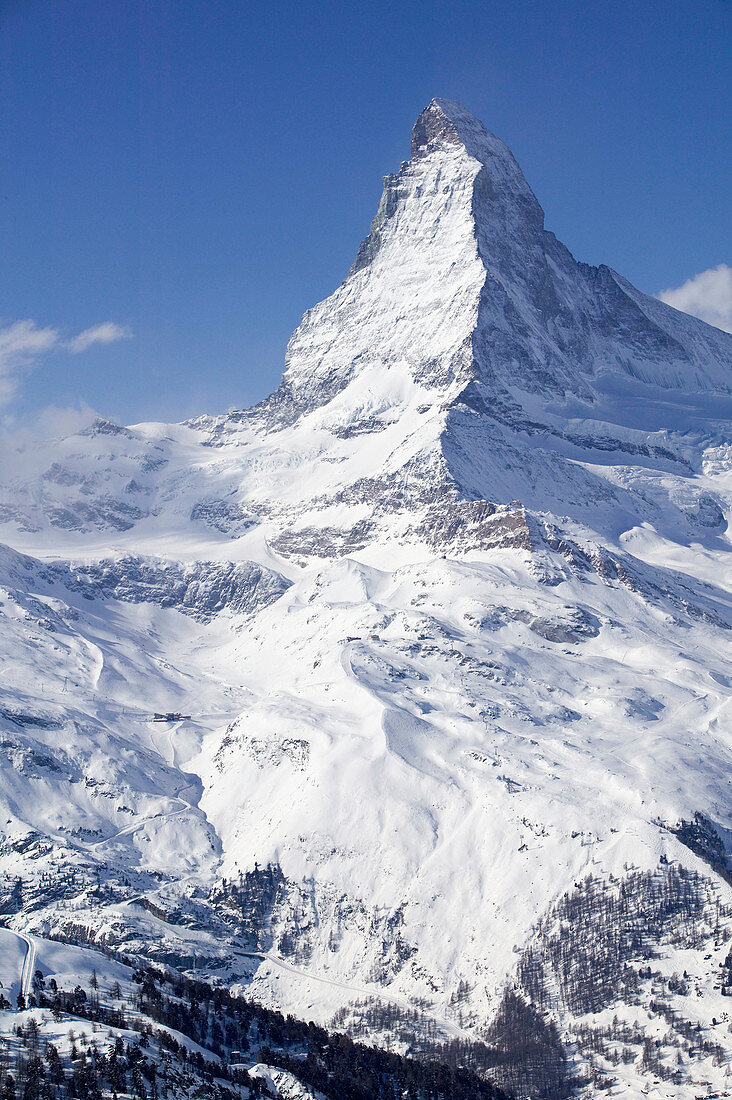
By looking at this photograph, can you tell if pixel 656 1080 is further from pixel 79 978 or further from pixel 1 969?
pixel 1 969

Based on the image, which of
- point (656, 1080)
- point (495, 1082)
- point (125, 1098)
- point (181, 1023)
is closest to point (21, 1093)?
point (125, 1098)

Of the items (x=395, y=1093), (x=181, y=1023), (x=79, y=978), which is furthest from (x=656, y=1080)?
(x=79, y=978)

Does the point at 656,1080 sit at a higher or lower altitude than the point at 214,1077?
higher

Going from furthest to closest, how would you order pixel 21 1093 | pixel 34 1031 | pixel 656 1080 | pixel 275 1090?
pixel 656 1080, pixel 275 1090, pixel 34 1031, pixel 21 1093

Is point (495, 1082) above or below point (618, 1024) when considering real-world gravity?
below

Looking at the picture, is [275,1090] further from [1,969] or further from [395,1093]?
[1,969]

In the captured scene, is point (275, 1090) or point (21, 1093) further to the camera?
point (275, 1090)

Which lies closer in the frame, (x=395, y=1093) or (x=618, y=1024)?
(x=395, y=1093)

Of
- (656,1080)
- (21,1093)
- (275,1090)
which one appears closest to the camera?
(21,1093)
